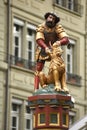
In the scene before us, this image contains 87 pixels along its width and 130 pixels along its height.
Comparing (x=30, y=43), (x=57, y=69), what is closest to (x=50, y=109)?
(x=57, y=69)

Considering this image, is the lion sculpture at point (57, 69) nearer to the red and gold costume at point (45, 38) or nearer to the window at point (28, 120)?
the red and gold costume at point (45, 38)

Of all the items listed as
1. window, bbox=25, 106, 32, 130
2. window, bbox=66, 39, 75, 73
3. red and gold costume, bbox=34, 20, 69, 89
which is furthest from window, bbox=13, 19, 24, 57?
red and gold costume, bbox=34, 20, 69, 89

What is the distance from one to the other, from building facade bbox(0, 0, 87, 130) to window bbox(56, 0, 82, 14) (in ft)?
0.15

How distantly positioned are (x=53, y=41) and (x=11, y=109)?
18560mm

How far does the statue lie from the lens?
31.3 ft

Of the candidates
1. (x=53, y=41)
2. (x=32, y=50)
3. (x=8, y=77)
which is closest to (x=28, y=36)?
(x=32, y=50)

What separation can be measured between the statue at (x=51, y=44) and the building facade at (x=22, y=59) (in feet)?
59.1

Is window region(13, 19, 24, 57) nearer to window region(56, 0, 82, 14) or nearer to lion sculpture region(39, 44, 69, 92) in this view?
window region(56, 0, 82, 14)

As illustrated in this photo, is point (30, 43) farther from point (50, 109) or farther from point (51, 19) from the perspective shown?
point (50, 109)

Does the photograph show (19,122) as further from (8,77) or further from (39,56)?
(39,56)

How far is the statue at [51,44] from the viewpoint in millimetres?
9547

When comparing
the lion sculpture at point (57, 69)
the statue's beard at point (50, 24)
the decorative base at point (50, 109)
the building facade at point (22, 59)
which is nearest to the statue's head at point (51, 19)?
the statue's beard at point (50, 24)

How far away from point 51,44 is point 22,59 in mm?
19166

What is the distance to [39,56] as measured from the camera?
9.71 m
